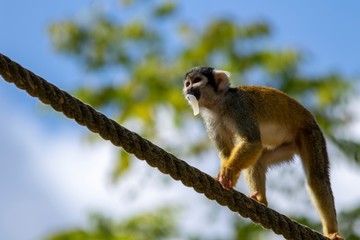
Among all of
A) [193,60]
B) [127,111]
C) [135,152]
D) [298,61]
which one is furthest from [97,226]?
[135,152]

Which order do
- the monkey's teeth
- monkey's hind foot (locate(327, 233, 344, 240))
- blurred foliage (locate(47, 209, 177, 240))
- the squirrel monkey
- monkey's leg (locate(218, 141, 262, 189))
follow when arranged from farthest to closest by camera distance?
blurred foliage (locate(47, 209, 177, 240)) < the monkey's teeth < the squirrel monkey < monkey's hind foot (locate(327, 233, 344, 240)) < monkey's leg (locate(218, 141, 262, 189))

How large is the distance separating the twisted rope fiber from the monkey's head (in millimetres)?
1844

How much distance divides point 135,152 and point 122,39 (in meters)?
14.0

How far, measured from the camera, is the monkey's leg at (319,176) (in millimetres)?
5922

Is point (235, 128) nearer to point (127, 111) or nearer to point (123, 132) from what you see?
point (123, 132)

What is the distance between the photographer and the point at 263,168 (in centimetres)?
636

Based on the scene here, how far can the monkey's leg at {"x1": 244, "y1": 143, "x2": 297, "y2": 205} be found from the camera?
6114mm

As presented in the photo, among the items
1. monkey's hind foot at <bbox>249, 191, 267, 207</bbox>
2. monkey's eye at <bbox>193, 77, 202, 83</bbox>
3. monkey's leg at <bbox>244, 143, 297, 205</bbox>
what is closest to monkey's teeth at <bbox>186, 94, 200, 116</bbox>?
monkey's eye at <bbox>193, 77, 202, 83</bbox>

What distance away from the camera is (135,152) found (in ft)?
14.1

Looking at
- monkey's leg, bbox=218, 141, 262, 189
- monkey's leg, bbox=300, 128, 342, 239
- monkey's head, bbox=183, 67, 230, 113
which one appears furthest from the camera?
monkey's head, bbox=183, 67, 230, 113

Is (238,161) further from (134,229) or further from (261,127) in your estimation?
(134,229)

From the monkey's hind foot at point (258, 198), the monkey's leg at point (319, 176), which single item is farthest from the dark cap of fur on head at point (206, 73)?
the monkey's hind foot at point (258, 198)

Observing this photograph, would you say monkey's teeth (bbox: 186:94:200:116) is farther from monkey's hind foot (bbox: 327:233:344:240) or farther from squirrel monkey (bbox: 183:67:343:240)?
monkey's hind foot (bbox: 327:233:344:240)

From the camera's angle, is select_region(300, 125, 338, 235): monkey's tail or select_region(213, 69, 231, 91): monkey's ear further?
select_region(213, 69, 231, 91): monkey's ear
